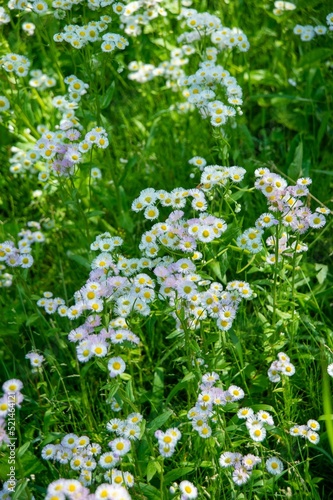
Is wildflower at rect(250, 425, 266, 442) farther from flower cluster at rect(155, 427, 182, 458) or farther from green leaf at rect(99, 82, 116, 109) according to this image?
green leaf at rect(99, 82, 116, 109)

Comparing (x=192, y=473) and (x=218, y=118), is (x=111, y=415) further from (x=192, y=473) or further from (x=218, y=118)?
(x=218, y=118)

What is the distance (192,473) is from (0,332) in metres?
0.92

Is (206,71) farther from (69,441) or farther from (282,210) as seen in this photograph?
(69,441)

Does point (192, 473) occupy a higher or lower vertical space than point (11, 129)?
lower

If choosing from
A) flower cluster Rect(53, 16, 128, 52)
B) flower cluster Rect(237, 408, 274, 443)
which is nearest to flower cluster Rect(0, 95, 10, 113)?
flower cluster Rect(53, 16, 128, 52)

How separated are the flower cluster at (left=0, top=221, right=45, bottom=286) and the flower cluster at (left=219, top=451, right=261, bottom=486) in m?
0.98

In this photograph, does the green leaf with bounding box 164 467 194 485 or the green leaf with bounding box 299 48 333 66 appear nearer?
the green leaf with bounding box 164 467 194 485

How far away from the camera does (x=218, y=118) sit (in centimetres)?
231

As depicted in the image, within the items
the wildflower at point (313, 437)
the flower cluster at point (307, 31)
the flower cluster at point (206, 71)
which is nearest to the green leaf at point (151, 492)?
the wildflower at point (313, 437)

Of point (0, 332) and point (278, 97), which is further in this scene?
point (278, 97)

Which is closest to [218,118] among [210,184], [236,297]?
[210,184]

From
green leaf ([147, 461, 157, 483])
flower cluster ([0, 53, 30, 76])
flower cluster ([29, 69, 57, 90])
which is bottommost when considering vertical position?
green leaf ([147, 461, 157, 483])

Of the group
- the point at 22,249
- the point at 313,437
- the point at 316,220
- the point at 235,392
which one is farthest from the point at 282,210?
the point at 22,249

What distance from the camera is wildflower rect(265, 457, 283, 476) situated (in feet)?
6.08
